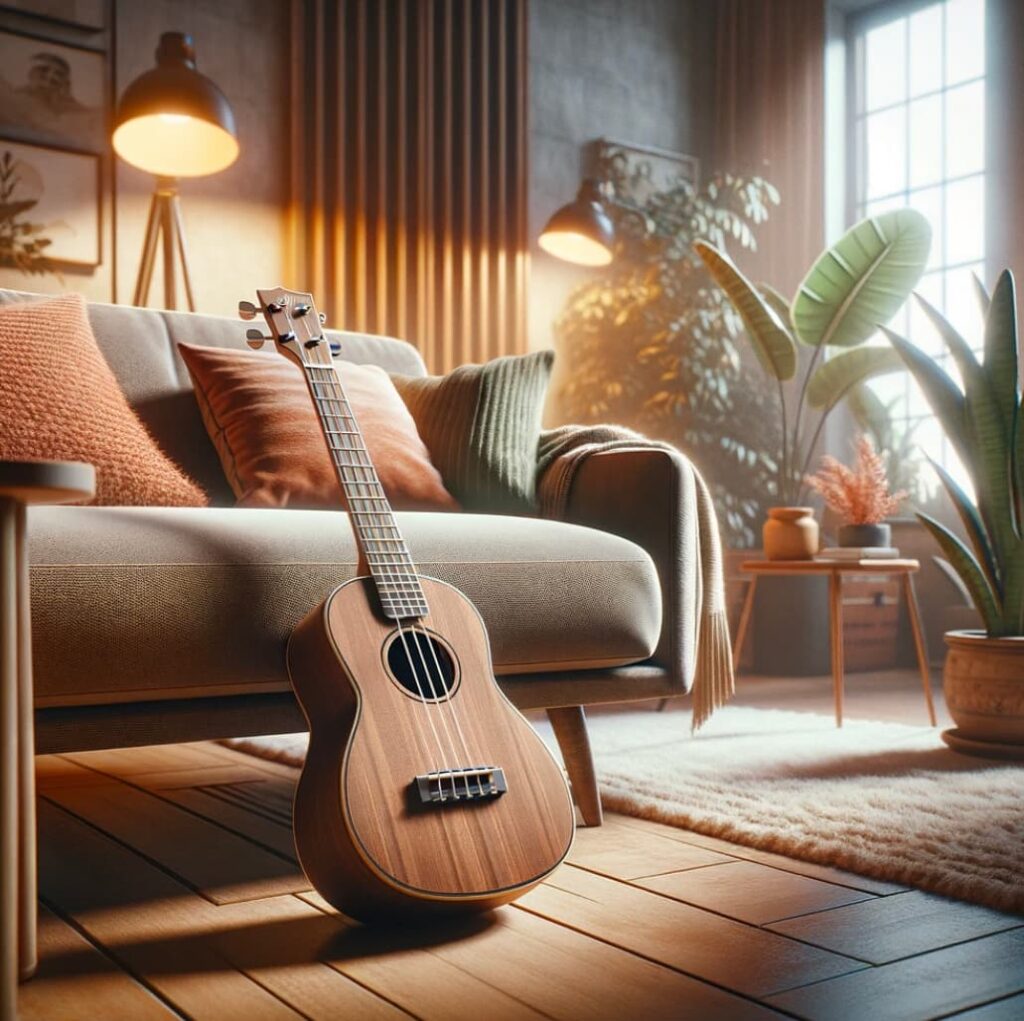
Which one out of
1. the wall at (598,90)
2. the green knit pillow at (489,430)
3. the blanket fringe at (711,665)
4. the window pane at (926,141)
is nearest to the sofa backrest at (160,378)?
the green knit pillow at (489,430)

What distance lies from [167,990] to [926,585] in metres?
3.54

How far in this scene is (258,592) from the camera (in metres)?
1.29

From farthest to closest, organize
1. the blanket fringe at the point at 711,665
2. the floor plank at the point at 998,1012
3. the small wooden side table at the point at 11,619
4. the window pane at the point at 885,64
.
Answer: the window pane at the point at 885,64, the blanket fringe at the point at 711,665, the floor plank at the point at 998,1012, the small wooden side table at the point at 11,619

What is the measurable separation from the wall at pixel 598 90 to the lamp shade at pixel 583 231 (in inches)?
19.1

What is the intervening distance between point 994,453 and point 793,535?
2.23 feet

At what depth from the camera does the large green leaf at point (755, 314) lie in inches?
128

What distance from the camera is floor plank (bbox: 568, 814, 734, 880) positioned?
1.38 metres

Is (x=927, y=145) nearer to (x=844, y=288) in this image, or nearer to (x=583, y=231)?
(x=844, y=288)

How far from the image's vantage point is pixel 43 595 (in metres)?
1.16

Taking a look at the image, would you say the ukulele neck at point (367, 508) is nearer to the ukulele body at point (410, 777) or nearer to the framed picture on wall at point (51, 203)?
the ukulele body at point (410, 777)

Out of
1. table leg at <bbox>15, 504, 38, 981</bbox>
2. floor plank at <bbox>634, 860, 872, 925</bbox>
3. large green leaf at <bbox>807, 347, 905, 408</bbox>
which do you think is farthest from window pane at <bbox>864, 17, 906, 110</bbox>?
table leg at <bbox>15, 504, 38, 981</bbox>

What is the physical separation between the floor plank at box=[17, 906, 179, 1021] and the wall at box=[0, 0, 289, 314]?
2609 millimetres

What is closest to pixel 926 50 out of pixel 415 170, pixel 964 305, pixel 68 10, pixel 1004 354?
pixel 964 305

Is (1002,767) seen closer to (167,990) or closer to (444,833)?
(444,833)
